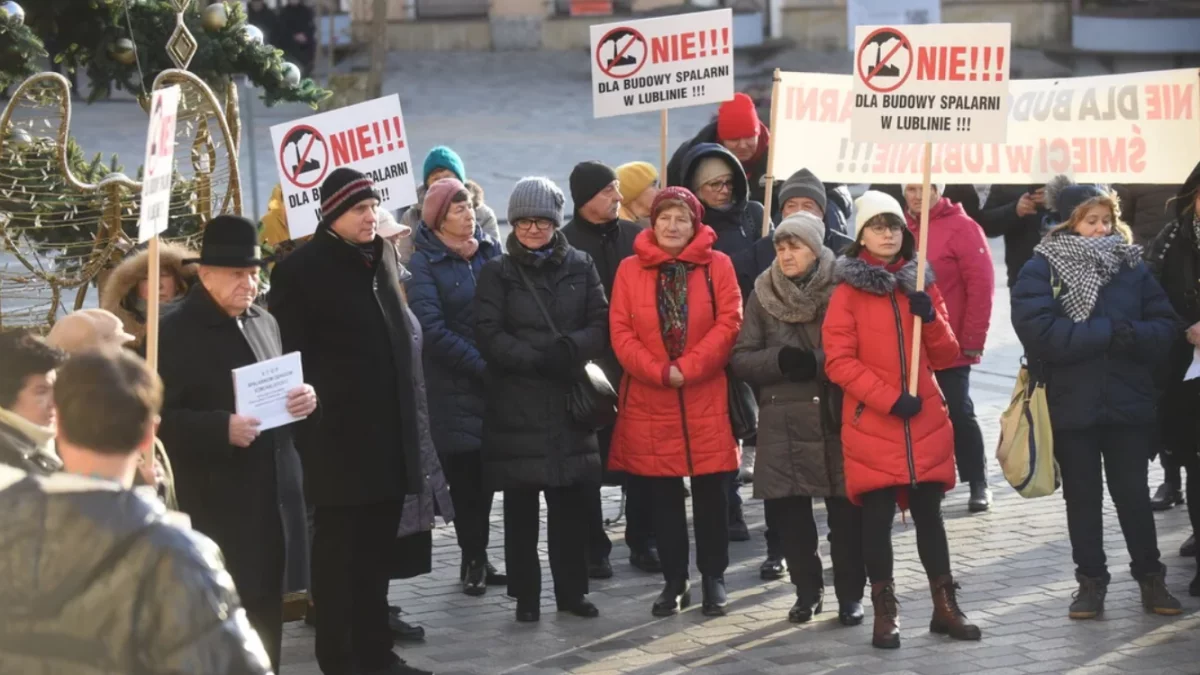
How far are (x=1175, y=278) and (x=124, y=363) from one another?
5.74 metres

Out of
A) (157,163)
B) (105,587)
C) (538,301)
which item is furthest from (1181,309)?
(105,587)

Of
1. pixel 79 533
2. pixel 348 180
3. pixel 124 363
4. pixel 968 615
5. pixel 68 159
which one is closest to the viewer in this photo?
pixel 79 533

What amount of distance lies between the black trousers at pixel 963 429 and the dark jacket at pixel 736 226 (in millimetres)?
1353

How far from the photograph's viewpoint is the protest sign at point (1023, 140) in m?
10.3

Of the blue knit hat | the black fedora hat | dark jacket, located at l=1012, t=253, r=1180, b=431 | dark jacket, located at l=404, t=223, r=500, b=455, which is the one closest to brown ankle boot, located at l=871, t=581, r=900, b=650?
dark jacket, located at l=1012, t=253, r=1180, b=431

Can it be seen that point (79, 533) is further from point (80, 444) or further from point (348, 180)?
point (348, 180)

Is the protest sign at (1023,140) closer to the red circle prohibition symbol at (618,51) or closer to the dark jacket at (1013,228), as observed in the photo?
the dark jacket at (1013,228)

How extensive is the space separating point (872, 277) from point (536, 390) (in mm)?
1528

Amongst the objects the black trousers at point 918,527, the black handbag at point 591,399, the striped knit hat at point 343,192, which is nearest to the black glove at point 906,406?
the black trousers at point 918,527

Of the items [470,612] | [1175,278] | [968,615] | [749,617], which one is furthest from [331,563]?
[1175,278]

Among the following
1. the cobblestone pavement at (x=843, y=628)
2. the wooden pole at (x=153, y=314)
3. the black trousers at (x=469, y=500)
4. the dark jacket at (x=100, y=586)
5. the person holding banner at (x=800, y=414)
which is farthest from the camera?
the black trousers at (x=469, y=500)

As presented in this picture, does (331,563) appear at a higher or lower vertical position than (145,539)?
lower

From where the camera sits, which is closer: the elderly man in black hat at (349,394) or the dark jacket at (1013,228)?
the elderly man in black hat at (349,394)

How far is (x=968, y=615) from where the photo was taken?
8.02 meters
